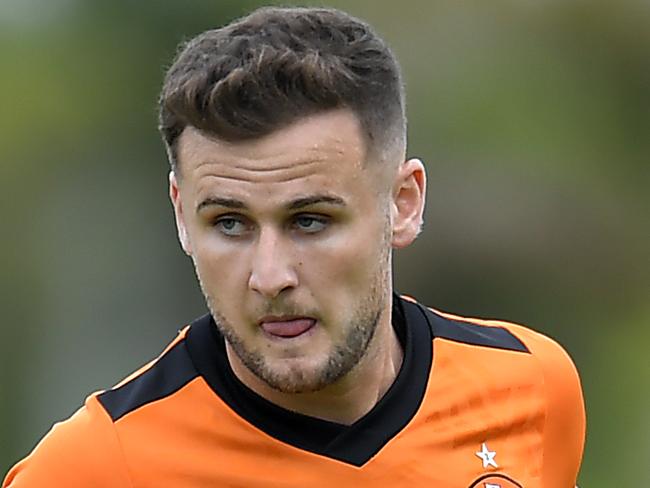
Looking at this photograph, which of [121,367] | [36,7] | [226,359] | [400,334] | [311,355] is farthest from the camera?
[36,7]

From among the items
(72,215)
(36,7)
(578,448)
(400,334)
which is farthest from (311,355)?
(36,7)

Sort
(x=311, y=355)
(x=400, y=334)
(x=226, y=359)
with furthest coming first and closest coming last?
(x=400, y=334), (x=226, y=359), (x=311, y=355)

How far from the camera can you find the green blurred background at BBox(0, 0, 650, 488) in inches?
283

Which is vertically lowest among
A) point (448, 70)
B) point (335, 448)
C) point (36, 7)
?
point (335, 448)

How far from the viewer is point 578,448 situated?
2.70m

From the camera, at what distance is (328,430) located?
2322 millimetres

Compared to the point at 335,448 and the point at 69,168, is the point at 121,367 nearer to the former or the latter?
the point at 69,168

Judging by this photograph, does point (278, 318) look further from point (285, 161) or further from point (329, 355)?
point (285, 161)

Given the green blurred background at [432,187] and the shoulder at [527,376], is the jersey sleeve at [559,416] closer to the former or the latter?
the shoulder at [527,376]

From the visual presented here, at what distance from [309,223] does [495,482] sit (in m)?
0.57

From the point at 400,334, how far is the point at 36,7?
6.33 metres

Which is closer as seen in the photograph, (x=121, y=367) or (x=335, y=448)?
(x=335, y=448)

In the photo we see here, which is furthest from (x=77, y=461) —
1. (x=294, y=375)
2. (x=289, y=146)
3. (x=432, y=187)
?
(x=432, y=187)

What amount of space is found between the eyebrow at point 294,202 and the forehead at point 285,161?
0.01m
